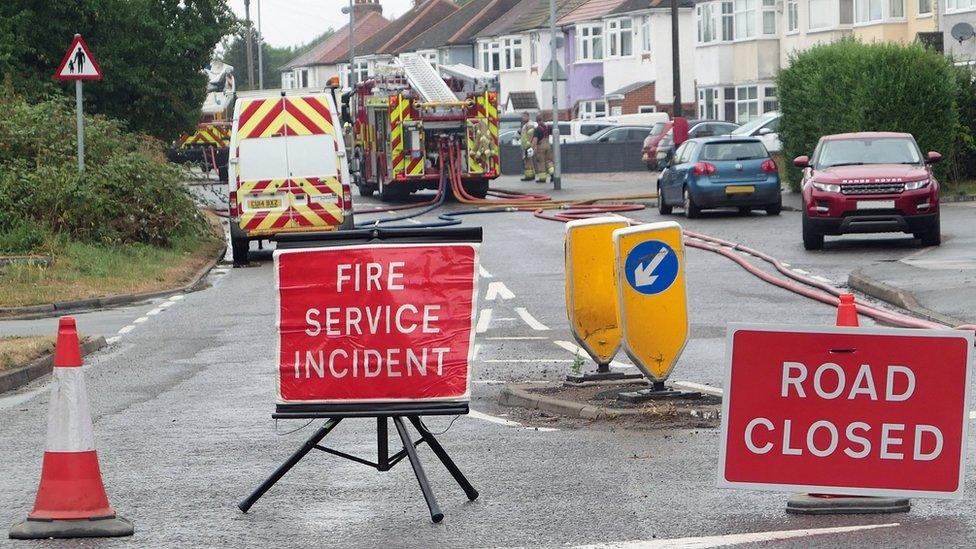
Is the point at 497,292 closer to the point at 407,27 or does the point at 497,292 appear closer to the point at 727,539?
the point at 727,539

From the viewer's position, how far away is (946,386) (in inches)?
283

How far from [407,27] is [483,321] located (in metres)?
101

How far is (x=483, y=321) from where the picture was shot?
1691 cm

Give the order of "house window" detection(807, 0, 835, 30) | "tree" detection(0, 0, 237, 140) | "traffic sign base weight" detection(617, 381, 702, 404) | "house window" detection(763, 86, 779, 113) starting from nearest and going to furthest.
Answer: "traffic sign base weight" detection(617, 381, 702, 404), "tree" detection(0, 0, 237, 140), "house window" detection(807, 0, 835, 30), "house window" detection(763, 86, 779, 113)

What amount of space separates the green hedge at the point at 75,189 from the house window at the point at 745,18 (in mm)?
40693

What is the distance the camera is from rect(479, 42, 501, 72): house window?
9625cm

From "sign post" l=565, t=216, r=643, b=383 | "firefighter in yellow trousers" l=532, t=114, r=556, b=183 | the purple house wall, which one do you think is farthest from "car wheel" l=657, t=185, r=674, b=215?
the purple house wall

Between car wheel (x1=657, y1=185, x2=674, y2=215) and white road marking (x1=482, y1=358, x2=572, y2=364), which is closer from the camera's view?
white road marking (x1=482, y1=358, x2=572, y2=364)

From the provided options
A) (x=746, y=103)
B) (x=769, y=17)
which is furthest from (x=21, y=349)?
(x=746, y=103)

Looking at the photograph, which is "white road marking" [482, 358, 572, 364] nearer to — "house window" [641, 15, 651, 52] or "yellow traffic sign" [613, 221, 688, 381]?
"yellow traffic sign" [613, 221, 688, 381]

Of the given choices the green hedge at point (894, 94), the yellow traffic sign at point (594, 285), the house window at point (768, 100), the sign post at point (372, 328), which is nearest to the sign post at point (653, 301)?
the yellow traffic sign at point (594, 285)

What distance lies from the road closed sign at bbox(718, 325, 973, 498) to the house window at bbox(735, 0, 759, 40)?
198 feet

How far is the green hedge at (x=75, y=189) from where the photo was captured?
2466 cm

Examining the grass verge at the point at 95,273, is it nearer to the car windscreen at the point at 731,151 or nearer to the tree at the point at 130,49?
the tree at the point at 130,49
